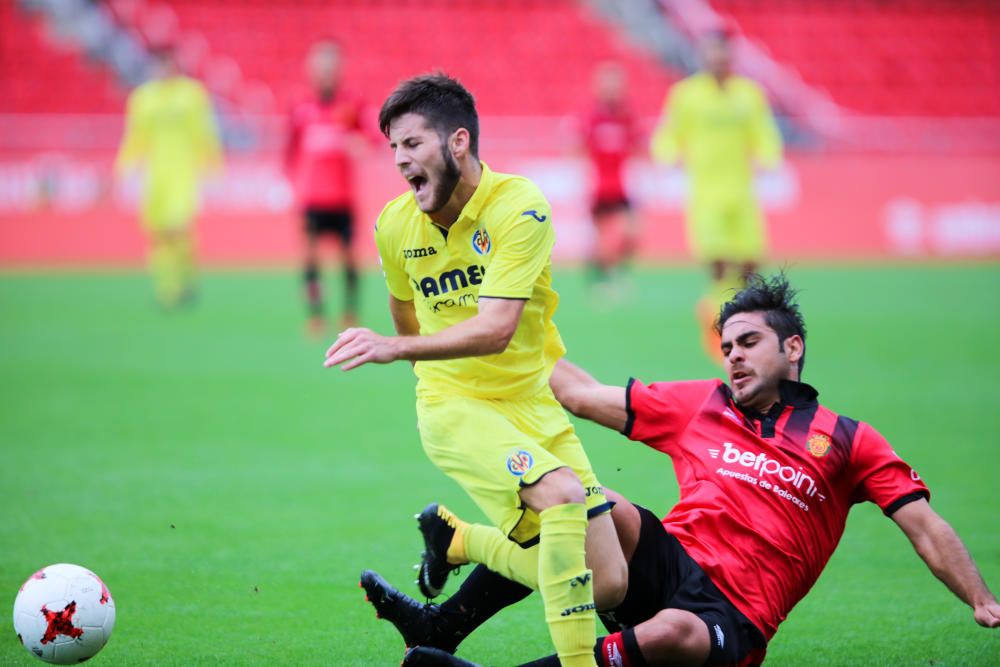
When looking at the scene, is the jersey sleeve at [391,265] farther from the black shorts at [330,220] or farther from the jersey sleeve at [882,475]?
the black shorts at [330,220]

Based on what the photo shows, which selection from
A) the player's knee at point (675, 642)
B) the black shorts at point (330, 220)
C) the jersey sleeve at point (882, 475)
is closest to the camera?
the player's knee at point (675, 642)

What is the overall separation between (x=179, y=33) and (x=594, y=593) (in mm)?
22583

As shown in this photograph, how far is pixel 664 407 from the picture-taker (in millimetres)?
4582

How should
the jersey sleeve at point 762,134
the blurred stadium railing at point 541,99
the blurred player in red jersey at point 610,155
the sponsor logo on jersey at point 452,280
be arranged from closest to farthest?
the sponsor logo on jersey at point 452,280
the jersey sleeve at point 762,134
the blurred player in red jersey at point 610,155
the blurred stadium railing at point 541,99

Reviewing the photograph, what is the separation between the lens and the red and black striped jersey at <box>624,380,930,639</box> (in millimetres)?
4172

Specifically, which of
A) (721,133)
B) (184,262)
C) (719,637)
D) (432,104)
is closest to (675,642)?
(719,637)

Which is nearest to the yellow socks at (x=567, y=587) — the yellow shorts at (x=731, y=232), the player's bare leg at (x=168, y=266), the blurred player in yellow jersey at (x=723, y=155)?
the blurred player in yellow jersey at (x=723, y=155)

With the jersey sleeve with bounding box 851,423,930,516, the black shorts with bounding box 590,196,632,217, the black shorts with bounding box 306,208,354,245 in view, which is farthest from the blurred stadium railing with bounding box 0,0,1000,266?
the jersey sleeve with bounding box 851,423,930,516

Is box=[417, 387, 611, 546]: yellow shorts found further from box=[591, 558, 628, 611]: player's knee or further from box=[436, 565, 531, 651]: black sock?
box=[436, 565, 531, 651]: black sock

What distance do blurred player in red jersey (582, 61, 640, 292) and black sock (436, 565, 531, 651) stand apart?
1334cm

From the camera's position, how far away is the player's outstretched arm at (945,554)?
4020 millimetres

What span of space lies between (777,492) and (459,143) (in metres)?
1.52

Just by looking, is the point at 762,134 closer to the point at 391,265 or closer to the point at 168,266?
the point at 168,266

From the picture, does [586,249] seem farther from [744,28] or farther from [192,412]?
[192,412]
